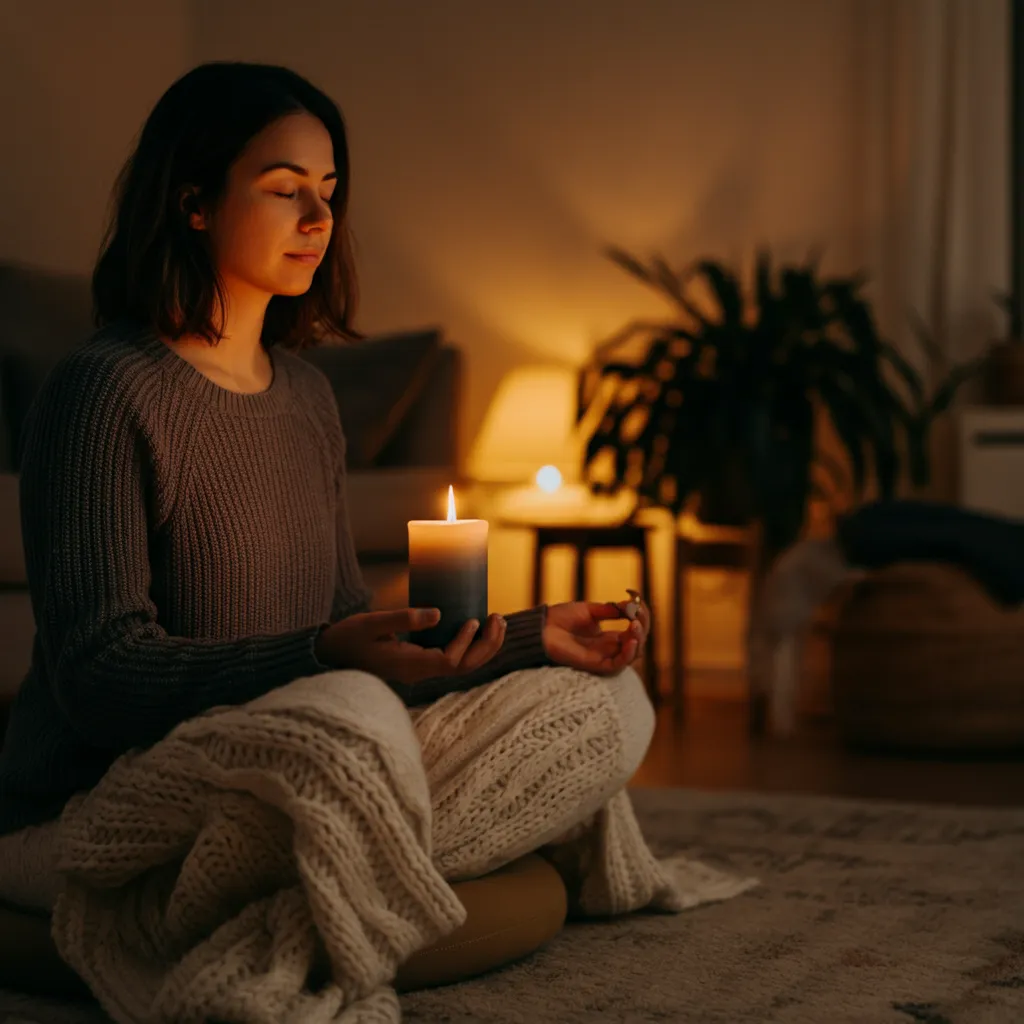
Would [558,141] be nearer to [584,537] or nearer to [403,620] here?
[584,537]

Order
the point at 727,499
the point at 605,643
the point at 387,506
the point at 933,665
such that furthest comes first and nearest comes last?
the point at 727,499, the point at 933,665, the point at 387,506, the point at 605,643

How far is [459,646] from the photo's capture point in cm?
114

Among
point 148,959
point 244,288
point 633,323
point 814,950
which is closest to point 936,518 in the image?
point 633,323

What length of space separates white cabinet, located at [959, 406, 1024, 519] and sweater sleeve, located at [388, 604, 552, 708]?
2.63 m

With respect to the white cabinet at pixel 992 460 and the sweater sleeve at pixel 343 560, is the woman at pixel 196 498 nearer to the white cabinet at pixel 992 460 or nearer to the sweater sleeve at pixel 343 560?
the sweater sleeve at pixel 343 560

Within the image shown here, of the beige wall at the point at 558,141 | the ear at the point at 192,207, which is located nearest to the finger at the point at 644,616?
the ear at the point at 192,207

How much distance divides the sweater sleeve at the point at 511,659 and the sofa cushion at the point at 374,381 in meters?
1.67

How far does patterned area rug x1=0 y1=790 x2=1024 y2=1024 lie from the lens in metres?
1.29

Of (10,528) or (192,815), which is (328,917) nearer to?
A: (192,815)

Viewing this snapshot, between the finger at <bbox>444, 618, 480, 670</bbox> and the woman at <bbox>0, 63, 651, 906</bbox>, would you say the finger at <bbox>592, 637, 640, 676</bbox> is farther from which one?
the finger at <bbox>444, 618, 480, 670</bbox>

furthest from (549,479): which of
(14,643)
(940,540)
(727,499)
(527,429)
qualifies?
(14,643)

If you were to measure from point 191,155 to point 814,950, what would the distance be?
1.01 metres

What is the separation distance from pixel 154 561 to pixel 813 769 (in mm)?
1818

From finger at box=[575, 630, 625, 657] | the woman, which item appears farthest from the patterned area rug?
finger at box=[575, 630, 625, 657]
